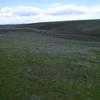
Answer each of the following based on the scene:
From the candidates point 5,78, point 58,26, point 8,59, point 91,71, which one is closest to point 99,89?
point 91,71

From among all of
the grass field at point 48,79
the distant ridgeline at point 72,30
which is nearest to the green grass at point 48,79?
the grass field at point 48,79

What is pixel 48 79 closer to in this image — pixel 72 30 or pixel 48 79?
pixel 48 79

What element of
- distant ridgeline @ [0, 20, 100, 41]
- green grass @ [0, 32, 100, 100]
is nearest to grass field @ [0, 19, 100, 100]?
green grass @ [0, 32, 100, 100]

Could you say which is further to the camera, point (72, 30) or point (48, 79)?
point (72, 30)

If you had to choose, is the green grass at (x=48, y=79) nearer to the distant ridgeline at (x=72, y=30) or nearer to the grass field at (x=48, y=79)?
the grass field at (x=48, y=79)

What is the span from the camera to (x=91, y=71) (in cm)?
2555

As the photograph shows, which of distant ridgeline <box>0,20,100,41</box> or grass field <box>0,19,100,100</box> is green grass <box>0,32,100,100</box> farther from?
distant ridgeline <box>0,20,100,41</box>

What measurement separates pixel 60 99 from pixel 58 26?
104 m

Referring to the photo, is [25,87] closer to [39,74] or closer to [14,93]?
[14,93]

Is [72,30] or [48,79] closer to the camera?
[48,79]

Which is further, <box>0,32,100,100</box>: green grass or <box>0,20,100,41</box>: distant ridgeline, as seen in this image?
<box>0,20,100,41</box>: distant ridgeline

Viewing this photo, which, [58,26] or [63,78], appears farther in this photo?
[58,26]

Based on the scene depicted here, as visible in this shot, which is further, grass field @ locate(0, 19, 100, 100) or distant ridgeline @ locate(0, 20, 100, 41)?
distant ridgeline @ locate(0, 20, 100, 41)

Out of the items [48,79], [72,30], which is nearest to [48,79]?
[48,79]
